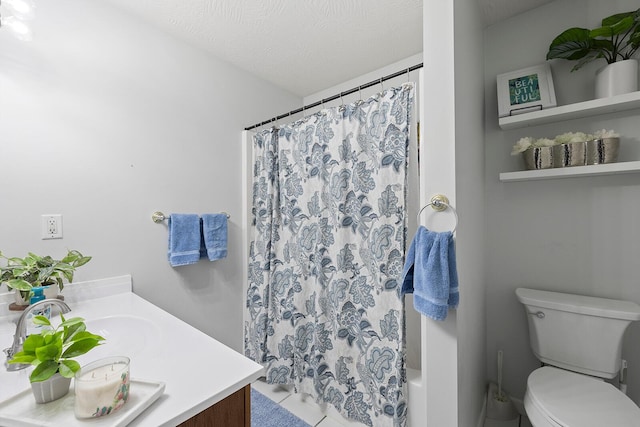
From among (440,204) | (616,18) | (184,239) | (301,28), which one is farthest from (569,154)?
(184,239)

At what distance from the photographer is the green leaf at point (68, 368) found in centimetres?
53

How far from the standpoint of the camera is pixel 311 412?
166 centimetres

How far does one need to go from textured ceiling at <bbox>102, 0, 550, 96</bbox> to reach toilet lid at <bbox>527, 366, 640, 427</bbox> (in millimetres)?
1988

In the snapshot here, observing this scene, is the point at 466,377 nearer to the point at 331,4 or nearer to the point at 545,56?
the point at 545,56

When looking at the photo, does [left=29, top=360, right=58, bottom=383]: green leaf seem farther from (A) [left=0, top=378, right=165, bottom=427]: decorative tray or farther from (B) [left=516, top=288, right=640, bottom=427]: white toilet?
(B) [left=516, top=288, right=640, bottom=427]: white toilet

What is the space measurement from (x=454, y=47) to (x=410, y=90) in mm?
230

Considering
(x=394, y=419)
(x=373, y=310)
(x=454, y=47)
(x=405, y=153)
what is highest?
(x=454, y=47)

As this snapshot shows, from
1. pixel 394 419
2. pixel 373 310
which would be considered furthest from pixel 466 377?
pixel 373 310

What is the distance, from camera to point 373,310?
1.38m

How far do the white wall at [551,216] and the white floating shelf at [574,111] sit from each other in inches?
2.7

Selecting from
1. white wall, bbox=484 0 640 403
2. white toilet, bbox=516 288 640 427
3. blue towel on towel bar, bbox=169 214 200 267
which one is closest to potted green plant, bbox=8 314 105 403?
blue towel on towel bar, bbox=169 214 200 267

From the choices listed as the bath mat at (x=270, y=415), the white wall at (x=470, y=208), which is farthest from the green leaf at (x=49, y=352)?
the bath mat at (x=270, y=415)

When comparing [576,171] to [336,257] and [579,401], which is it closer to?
[579,401]

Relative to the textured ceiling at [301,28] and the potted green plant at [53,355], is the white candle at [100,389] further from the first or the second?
the textured ceiling at [301,28]
